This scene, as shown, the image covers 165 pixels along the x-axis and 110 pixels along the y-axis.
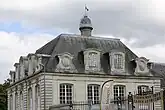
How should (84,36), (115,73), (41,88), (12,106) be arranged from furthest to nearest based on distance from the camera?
(12,106) < (84,36) < (115,73) < (41,88)

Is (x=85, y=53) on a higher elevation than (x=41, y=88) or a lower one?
higher

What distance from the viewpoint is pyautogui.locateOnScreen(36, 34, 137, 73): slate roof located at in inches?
1726

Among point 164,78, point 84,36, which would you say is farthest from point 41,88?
point 164,78

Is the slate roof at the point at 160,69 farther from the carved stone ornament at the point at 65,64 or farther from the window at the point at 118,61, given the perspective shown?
the carved stone ornament at the point at 65,64

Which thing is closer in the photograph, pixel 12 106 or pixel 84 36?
pixel 84 36

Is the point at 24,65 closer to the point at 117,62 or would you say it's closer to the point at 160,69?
the point at 117,62

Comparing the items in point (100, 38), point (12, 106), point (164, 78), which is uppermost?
point (100, 38)

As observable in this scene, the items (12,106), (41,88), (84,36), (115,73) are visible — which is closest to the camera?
(41,88)

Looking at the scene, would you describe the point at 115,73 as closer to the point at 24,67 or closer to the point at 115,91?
the point at 115,91

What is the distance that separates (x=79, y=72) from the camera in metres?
42.9

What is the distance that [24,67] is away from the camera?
48.0 metres

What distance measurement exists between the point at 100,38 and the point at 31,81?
9601 mm

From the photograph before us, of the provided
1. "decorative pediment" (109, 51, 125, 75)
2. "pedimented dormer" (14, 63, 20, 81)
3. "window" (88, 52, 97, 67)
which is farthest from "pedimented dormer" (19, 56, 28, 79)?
"decorative pediment" (109, 51, 125, 75)

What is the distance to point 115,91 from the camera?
45.1 meters
